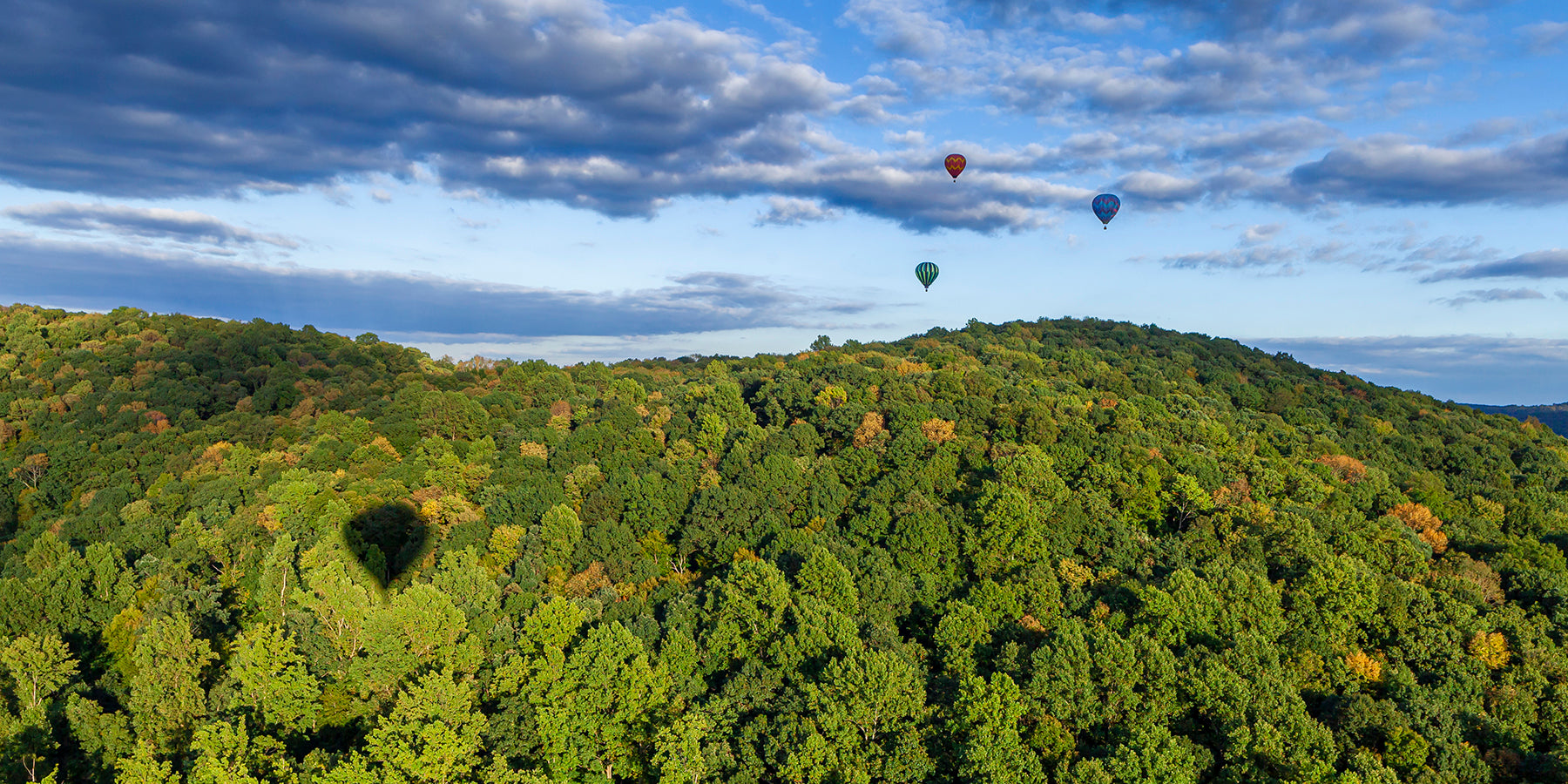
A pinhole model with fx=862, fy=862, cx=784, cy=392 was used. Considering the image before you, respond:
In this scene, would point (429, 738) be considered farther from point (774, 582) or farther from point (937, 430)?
point (937, 430)

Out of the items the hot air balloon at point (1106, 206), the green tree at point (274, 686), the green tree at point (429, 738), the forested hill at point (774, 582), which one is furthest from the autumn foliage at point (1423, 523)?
the green tree at point (274, 686)

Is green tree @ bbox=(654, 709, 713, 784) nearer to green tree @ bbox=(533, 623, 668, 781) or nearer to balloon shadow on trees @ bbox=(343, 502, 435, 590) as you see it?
green tree @ bbox=(533, 623, 668, 781)

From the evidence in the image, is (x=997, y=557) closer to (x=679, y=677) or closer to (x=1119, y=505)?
(x=1119, y=505)

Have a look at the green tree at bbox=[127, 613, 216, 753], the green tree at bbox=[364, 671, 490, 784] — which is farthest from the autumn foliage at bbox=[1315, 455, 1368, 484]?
the green tree at bbox=[127, 613, 216, 753]

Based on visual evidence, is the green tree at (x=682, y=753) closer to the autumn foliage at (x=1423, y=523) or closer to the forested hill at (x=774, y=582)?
the forested hill at (x=774, y=582)

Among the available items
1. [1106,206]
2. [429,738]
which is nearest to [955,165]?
[1106,206]

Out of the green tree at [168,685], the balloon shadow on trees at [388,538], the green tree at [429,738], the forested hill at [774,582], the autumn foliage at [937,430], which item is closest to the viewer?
the green tree at [429,738]

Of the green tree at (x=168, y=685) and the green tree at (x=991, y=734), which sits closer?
the green tree at (x=991, y=734)

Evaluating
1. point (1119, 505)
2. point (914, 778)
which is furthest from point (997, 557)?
point (914, 778)
